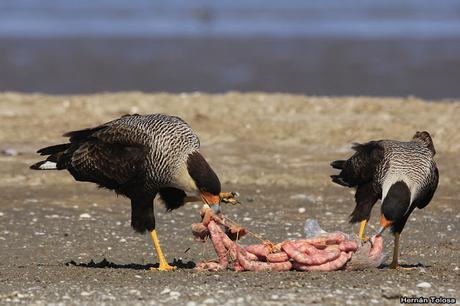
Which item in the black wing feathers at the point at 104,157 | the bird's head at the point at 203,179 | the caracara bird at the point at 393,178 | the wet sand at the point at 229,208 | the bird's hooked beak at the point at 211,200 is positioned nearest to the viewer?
the wet sand at the point at 229,208

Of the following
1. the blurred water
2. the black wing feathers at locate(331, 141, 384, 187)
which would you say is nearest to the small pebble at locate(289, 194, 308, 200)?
the black wing feathers at locate(331, 141, 384, 187)

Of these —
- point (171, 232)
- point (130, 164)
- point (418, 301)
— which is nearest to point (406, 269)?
point (418, 301)

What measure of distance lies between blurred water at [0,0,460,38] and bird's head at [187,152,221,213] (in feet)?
84.3

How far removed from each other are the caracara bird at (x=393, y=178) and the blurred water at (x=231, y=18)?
2475 centimetres

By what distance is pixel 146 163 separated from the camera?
32.3 ft

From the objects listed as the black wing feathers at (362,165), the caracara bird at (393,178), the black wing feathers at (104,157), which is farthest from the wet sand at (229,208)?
the black wing feathers at (362,165)

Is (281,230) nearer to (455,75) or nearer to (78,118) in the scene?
(78,118)

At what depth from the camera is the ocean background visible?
2683cm

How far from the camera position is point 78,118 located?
18031 millimetres

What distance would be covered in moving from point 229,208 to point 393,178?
4.20m

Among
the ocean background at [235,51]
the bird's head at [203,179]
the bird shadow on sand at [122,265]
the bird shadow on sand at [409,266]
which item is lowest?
the bird shadow on sand at [122,265]

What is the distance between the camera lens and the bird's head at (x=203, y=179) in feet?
31.5

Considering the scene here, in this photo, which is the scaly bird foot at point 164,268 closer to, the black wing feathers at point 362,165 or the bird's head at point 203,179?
the bird's head at point 203,179

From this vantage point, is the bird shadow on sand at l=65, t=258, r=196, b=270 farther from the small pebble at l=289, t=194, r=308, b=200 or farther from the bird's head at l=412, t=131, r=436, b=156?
the small pebble at l=289, t=194, r=308, b=200
